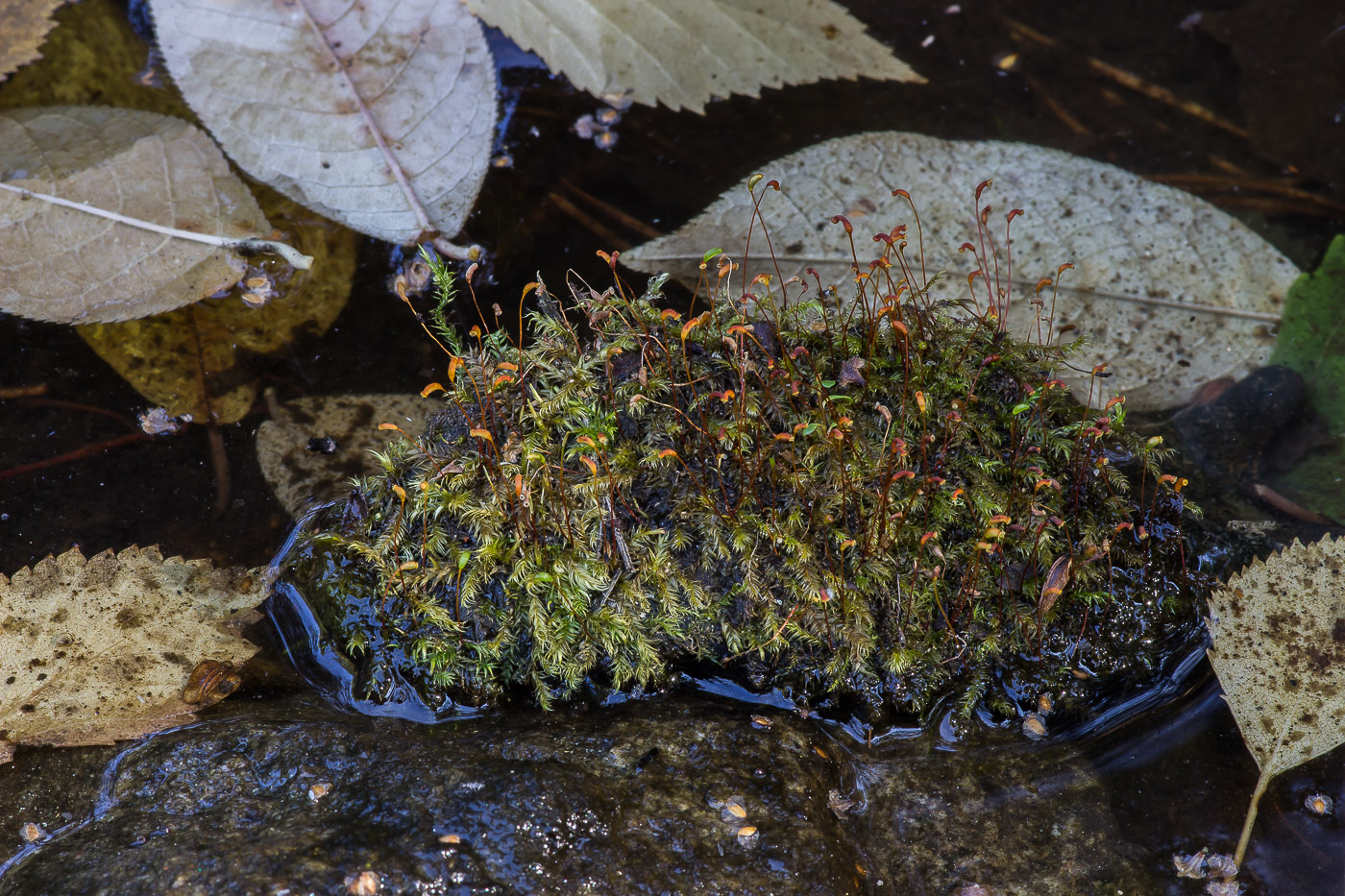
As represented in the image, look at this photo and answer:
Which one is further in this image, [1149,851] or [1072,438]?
[1072,438]

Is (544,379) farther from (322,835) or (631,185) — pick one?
(631,185)

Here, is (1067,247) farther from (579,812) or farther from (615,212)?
(579,812)

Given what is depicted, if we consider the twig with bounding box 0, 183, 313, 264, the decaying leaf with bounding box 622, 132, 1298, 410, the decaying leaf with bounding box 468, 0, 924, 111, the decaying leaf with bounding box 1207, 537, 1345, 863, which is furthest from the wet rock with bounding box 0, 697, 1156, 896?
the decaying leaf with bounding box 468, 0, 924, 111

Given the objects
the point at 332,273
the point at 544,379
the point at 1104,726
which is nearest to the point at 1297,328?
the point at 1104,726

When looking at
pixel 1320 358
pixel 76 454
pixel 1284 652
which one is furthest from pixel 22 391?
pixel 1320 358

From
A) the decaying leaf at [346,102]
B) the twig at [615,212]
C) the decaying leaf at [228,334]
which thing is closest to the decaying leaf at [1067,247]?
the twig at [615,212]

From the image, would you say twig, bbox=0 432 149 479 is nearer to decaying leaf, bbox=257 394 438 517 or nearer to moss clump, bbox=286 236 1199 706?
decaying leaf, bbox=257 394 438 517
